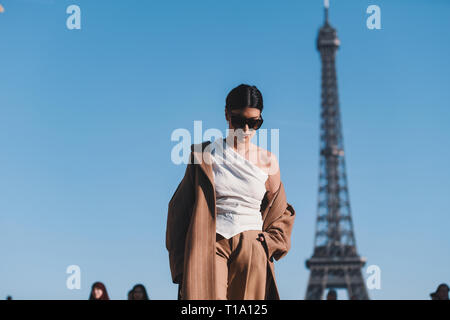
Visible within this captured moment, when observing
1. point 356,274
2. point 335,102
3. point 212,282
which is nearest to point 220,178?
point 212,282

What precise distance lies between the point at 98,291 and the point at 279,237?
20.4 ft

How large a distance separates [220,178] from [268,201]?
0.37 meters

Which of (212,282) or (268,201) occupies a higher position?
(268,201)

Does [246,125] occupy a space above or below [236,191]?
above

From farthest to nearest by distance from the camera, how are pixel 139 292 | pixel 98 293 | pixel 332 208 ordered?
pixel 332 208
pixel 139 292
pixel 98 293

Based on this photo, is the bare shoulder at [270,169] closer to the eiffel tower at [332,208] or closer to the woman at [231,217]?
the woman at [231,217]

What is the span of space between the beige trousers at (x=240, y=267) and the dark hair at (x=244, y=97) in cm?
77

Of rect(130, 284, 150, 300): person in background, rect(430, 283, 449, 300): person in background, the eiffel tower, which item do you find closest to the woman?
rect(130, 284, 150, 300): person in background

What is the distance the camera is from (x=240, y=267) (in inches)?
180

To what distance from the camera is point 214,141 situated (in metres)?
4.87

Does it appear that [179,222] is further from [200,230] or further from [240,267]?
[240,267]

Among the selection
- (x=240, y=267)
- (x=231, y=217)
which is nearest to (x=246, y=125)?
(x=231, y=217)

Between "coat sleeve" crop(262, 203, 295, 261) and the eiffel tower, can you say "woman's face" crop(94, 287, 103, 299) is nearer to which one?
"coat sleeve" crop(262, 203, 295, 261)
